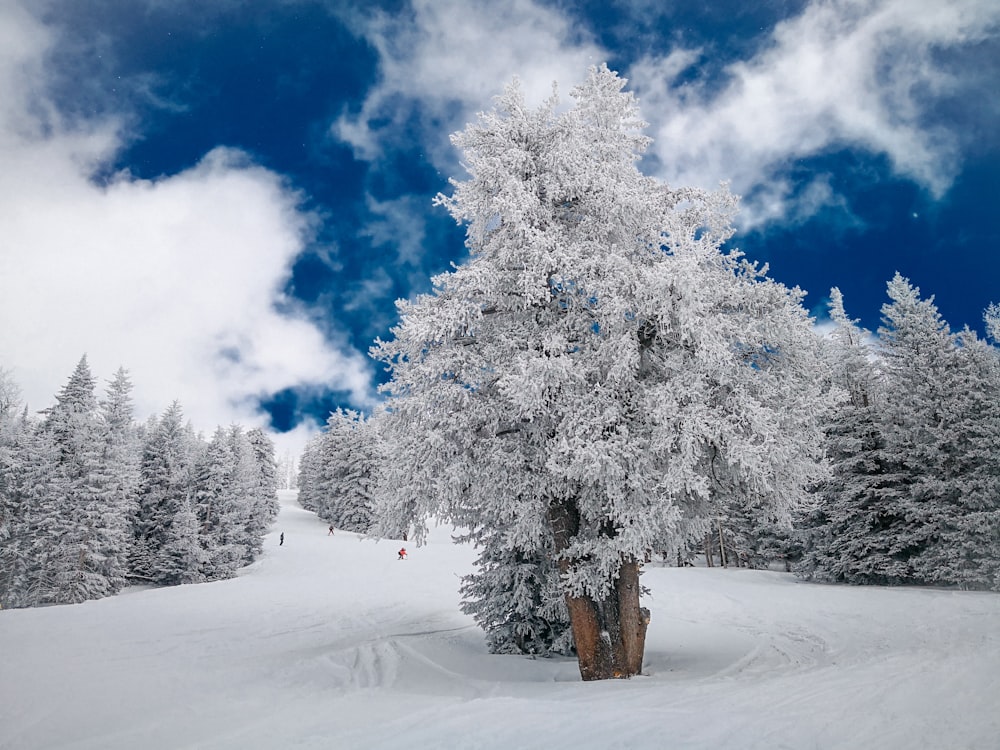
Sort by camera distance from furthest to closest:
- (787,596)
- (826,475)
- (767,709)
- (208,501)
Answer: (208,501), (787,596), (826,475), (767,709)

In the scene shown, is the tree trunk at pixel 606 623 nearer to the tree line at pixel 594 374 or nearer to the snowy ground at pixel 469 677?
the tree line at pixel 594 374

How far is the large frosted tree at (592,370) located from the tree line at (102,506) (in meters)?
25.8

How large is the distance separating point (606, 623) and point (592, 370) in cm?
456

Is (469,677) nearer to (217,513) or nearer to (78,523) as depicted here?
(78,523)

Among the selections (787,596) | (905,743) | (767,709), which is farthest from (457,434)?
(787,596)

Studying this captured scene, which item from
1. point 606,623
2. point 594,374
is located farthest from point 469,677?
point 594,374

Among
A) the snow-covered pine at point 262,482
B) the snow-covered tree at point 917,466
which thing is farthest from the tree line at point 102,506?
the snow-covered tree at point 917,466

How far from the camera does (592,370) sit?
9047mm

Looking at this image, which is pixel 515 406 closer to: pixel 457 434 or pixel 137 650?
pixel 457 434

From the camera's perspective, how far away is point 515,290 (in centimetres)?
1011

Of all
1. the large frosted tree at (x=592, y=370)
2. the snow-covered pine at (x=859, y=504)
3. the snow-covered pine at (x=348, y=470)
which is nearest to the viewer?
the large frosted tree at (x=592, y=370)

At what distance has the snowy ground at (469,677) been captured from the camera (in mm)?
5152

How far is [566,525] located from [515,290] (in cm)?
438

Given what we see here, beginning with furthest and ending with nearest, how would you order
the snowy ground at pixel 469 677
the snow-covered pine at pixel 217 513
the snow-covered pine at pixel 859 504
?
the snow-covered pine at pixel 217 513 → the snow-covered pine at pixel 859 504 → the snowy ground at pixel 469 677
